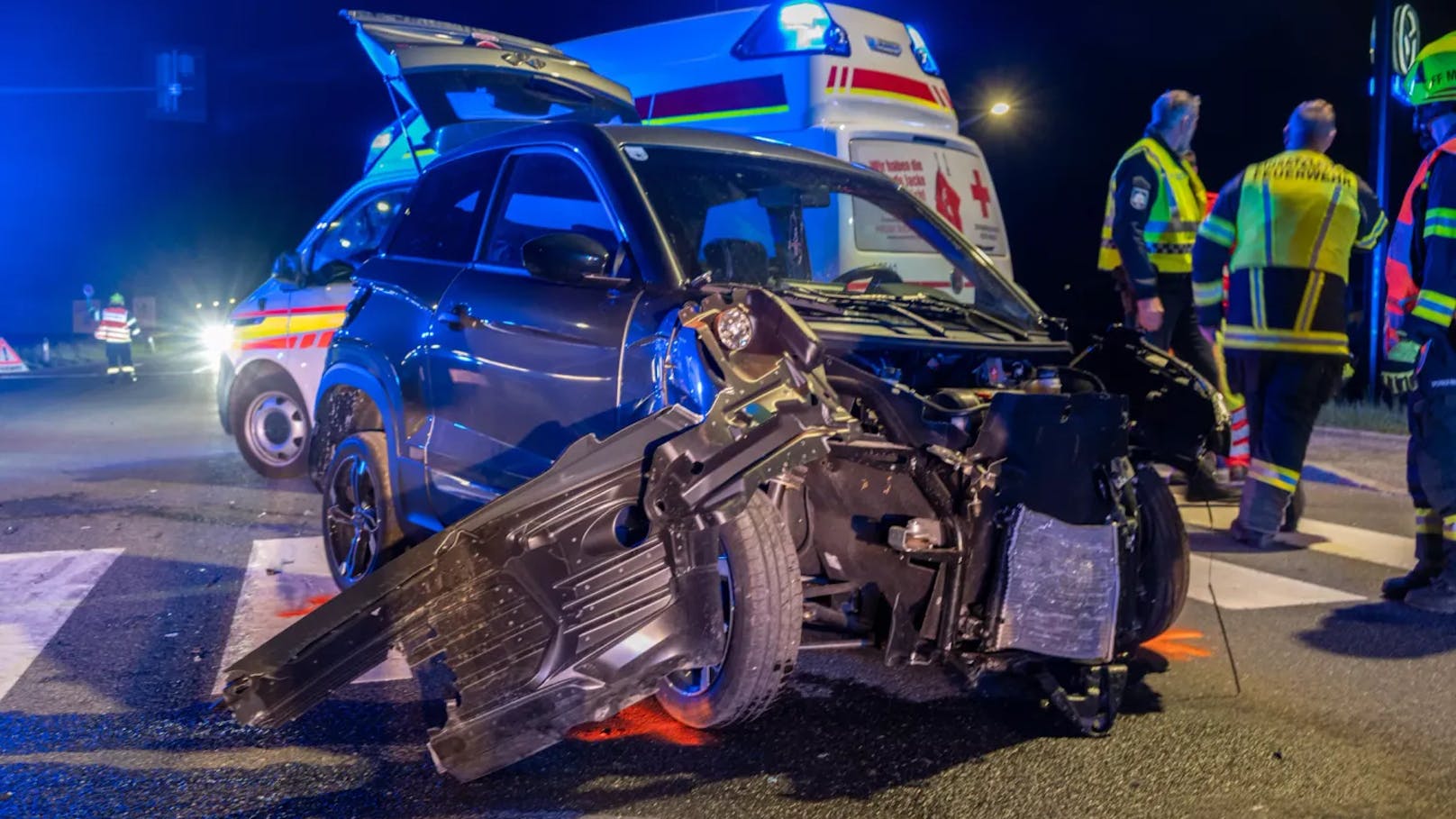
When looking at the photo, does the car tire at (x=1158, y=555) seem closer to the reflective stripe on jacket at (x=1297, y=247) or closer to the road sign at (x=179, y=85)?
the reflective stripe on jacket at (x=1297, y=247)

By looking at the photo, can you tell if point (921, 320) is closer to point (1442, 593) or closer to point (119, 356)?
→ point (1442, 593)

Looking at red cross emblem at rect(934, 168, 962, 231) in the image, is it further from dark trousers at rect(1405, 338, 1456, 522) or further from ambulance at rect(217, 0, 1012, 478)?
dark trousers at rect(1405, 338, 1456, 522)

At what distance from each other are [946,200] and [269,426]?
16.9 feet

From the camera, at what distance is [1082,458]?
3.31 meters

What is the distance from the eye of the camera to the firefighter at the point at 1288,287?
576 cm

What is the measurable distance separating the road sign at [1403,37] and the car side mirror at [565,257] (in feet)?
29.9

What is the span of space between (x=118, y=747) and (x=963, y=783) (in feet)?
7.66

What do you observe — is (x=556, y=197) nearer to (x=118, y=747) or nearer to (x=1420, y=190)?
(x=118, y=747)

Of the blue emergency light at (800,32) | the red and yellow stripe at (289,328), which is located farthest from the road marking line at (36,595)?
the blue emergency light at (800,32)

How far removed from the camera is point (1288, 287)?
579 cm

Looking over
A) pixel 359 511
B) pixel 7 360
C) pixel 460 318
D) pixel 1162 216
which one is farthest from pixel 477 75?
pixel 7 360

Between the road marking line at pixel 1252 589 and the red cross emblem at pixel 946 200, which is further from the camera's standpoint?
the red cross emblem at pixel 946 200

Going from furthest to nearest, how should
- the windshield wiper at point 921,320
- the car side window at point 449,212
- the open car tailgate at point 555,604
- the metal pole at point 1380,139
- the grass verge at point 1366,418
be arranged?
the metal pole at point 1380,139 → the grass verge at point 1366,418 → the car side window at point 449,212 → the windshield wiper at point 921,320 → the open car tailgate at point 555,604

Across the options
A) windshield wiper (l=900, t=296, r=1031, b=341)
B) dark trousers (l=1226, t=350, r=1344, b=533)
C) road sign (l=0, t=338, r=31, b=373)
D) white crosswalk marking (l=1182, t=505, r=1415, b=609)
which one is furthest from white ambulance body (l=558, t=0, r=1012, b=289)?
road sign (l=0, t=338, r=31, b=373)
